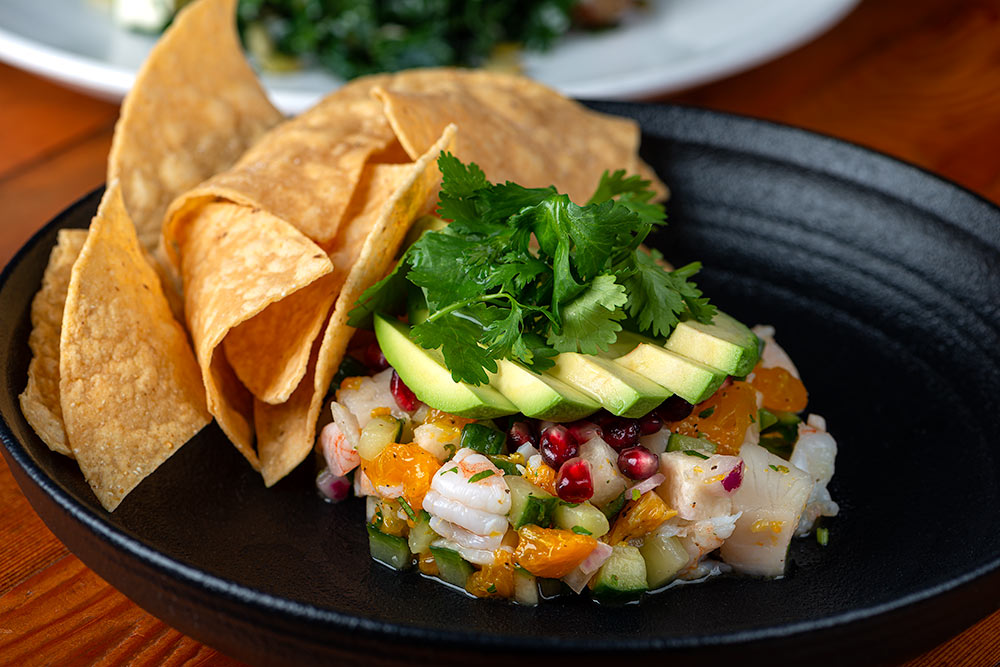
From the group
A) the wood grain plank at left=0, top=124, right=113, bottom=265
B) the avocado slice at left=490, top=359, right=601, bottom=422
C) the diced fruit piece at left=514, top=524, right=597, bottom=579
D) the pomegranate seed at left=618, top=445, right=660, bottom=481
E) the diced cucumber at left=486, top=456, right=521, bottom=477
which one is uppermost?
the avocado slice at left=490, top=359, right=601, bottom=422

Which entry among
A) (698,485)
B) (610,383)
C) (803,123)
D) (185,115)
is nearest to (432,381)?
(610,383)

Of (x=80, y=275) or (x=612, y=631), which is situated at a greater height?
(x=80, y=275)

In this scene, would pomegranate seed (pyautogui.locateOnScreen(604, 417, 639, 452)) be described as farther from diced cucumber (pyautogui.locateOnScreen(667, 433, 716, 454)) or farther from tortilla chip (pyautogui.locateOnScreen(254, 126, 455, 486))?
tortilla chip (pyautogui.locateOnScreen(254, 126, 455, 486))

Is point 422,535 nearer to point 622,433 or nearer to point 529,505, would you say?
point 529,505

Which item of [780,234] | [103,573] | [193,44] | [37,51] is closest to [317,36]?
[37,51]

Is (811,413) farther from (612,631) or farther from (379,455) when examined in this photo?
(379,455)

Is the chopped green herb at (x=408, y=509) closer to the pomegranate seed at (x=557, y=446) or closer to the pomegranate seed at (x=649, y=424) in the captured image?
the pomegranate seed at (x=557, y=446)

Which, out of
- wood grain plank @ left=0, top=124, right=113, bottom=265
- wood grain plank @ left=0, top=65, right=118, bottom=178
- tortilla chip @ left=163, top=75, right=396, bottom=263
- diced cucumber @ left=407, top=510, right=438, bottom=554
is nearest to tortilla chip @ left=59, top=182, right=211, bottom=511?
tortilla chip @ left=163, top=75, right=396, bottom=263
